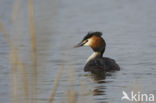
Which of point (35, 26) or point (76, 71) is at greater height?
point (35, 26)

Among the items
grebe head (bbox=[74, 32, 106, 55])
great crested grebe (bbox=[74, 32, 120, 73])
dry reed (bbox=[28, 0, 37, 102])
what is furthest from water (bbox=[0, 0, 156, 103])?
grebe head (bbox=[74, 32, 106, 55])

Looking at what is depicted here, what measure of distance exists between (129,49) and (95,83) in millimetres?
3989

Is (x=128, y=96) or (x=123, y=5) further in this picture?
(x=123, y=5)

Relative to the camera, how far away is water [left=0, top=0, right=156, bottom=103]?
166 inches

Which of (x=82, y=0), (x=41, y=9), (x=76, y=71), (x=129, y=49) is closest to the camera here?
(x=41, y=9)

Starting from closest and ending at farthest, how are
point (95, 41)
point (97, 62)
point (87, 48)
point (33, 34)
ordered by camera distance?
point (33, 34)
point (97, 62)
point (95, 41)
point (87, 48)

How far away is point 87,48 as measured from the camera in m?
13.5

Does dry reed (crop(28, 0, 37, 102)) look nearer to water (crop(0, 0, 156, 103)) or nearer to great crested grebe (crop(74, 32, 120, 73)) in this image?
water (crop(0, 0, 156, 103))

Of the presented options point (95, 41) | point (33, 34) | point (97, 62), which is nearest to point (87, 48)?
point (95, 41)

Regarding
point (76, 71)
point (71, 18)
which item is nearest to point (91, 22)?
point (71, 18)

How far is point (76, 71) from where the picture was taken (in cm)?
1038

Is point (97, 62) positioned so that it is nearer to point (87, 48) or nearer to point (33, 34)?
point (87, 48)

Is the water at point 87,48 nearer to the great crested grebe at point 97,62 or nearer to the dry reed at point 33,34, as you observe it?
the dry reed at point 33,34

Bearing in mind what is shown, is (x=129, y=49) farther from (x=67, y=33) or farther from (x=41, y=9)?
(x=41, y=9)
